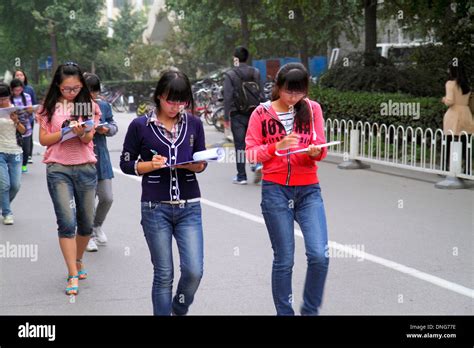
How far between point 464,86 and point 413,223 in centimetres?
391

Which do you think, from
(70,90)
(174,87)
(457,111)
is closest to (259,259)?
(70,90)

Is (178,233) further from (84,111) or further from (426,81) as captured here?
(426,81)

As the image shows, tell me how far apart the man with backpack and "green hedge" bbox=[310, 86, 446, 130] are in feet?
10.7

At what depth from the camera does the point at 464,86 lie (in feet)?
40.7

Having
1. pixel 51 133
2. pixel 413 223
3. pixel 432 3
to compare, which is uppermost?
pixel 432 3

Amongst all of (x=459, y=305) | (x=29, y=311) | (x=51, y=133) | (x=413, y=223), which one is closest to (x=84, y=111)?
(x=51, y=133)

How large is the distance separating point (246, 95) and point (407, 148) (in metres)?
3.33

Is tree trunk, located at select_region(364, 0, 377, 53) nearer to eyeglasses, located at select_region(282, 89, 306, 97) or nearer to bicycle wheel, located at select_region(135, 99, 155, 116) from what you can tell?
bicycle wheel, located at select_region(135, 99, 155, 116)

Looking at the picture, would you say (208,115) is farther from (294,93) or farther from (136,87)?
(294,93)

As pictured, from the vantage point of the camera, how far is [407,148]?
13.7 metres

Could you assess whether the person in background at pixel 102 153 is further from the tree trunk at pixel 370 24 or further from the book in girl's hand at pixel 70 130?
the tree trunk at pixel 370 24

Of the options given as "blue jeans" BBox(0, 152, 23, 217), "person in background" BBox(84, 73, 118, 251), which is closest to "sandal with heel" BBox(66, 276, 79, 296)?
"person in background" BBox(84, 73, 118, 251)

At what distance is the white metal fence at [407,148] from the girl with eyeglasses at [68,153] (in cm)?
658

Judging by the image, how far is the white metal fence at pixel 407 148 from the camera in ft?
38.2
